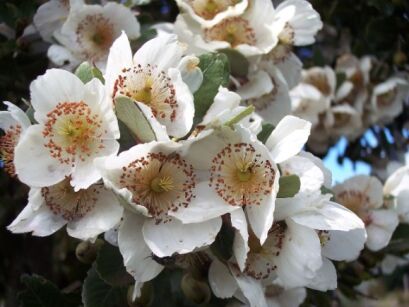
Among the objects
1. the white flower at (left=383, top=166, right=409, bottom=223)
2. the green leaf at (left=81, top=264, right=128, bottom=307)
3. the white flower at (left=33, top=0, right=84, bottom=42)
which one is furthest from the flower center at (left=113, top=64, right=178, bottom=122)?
the white flower at (left=383, top=166, right=409, bottom=223)

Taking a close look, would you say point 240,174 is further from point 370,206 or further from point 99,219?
point 370,206

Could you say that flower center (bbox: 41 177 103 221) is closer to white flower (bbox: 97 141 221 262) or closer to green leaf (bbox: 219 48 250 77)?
white flower (bbox: 97 141 221 262)

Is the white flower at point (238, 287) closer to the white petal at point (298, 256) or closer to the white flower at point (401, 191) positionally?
the white petal at point (298, 256)

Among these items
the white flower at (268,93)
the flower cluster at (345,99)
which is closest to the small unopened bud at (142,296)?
the white flower at (268,93)

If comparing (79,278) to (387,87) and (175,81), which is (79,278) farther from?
(387,87)

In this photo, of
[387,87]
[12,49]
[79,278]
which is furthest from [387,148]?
[12,49]

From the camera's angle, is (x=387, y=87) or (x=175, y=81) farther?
(x=387, y=87)

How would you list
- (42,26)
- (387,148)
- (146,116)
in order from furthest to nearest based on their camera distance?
(387,148), (42,26), (146,116)

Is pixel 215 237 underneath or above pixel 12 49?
above
